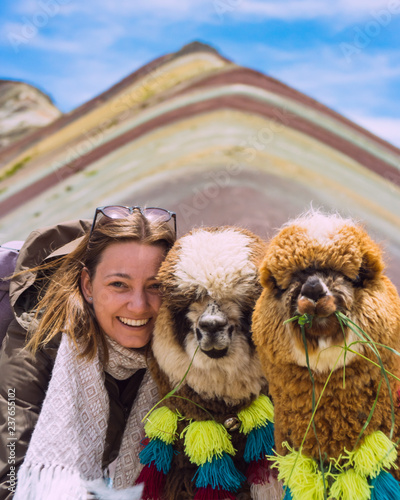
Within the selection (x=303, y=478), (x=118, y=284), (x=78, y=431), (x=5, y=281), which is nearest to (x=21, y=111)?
(x=5, y=281)

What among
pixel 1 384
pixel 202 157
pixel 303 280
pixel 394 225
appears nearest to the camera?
pixel 303 280

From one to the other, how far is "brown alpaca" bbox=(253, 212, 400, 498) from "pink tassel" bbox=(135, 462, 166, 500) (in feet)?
1.64

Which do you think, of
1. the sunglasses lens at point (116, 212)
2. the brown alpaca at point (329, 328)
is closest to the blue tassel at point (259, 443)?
the brown alpaca at point (329, 328)

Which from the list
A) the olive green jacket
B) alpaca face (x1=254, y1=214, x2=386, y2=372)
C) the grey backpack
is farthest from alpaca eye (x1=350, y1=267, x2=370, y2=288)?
the grey backpack

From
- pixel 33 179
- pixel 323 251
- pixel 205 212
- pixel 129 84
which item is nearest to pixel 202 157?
pixel 205 212

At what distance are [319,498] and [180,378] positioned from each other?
1.67 ft

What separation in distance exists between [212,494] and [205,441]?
0.53 ft

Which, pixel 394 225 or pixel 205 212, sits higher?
pixel 205 212

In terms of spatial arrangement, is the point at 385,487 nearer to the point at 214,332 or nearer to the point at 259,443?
the point at 259,443

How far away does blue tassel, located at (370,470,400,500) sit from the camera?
Result: 1.08 meters

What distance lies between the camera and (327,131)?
10.3 ft

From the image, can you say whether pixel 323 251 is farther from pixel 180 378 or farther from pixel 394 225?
pixel 394 225

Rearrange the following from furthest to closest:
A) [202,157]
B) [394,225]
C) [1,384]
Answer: [202,157]
[394,225]
[1,384]

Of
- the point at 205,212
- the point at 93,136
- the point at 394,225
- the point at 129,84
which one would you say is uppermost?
the point at 129,84
